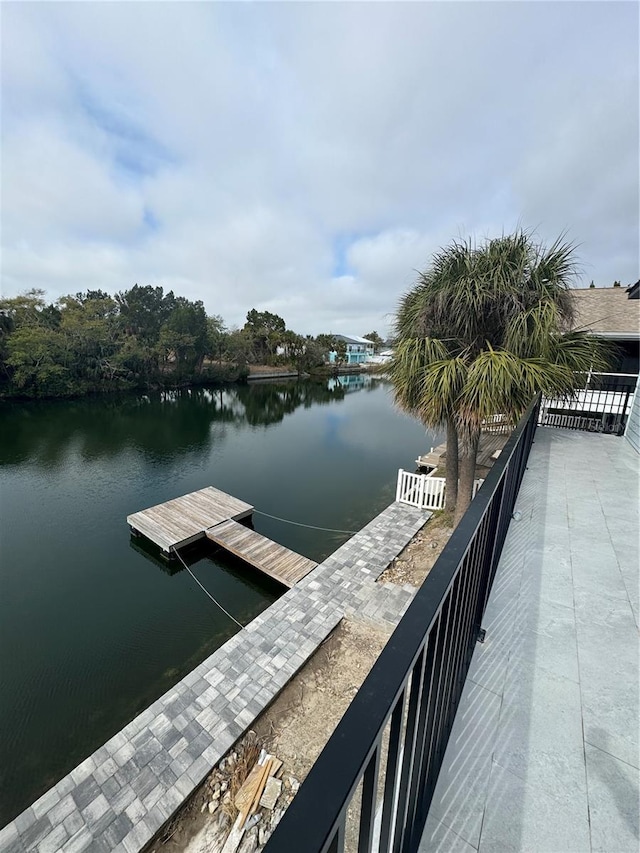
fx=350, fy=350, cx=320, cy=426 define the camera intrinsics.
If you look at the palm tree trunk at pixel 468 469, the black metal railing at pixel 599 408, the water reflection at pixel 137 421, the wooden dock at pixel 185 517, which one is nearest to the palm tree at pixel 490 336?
the palm tree trunk at pixel 468 469

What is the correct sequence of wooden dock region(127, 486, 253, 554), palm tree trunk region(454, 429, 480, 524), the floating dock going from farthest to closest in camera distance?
wooden dock region(127, 486, 253, 554) < the floating dock < palm tree trunk region(454, 429, 480, 524)

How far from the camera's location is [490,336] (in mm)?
5449

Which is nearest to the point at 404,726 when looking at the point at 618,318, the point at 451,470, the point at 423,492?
the point at 451,470

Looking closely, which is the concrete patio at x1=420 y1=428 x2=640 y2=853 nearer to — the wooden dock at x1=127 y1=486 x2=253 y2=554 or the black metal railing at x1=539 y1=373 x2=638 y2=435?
the black metal railing at x1=539 y1=373 x2=638 y2=435

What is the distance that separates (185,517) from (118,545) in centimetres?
159

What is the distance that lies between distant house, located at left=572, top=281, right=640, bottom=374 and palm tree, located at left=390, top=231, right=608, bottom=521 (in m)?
3.70

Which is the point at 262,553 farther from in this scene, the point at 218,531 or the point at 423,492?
the point at 423,492

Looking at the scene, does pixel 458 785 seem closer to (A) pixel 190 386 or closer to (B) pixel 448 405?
(B) pixel 448 405

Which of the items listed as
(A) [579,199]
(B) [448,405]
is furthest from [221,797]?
(A) [579,199]

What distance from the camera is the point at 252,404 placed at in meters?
25.7

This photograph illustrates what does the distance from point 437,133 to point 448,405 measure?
22.4 ft

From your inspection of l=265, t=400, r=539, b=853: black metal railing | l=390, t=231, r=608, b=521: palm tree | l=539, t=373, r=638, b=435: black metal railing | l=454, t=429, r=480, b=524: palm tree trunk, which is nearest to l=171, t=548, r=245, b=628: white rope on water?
l=454, t=429, r=480, b=524: palm tree trunk

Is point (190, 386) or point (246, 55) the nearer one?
point (246, 55)

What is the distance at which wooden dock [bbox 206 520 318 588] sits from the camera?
661 cm
